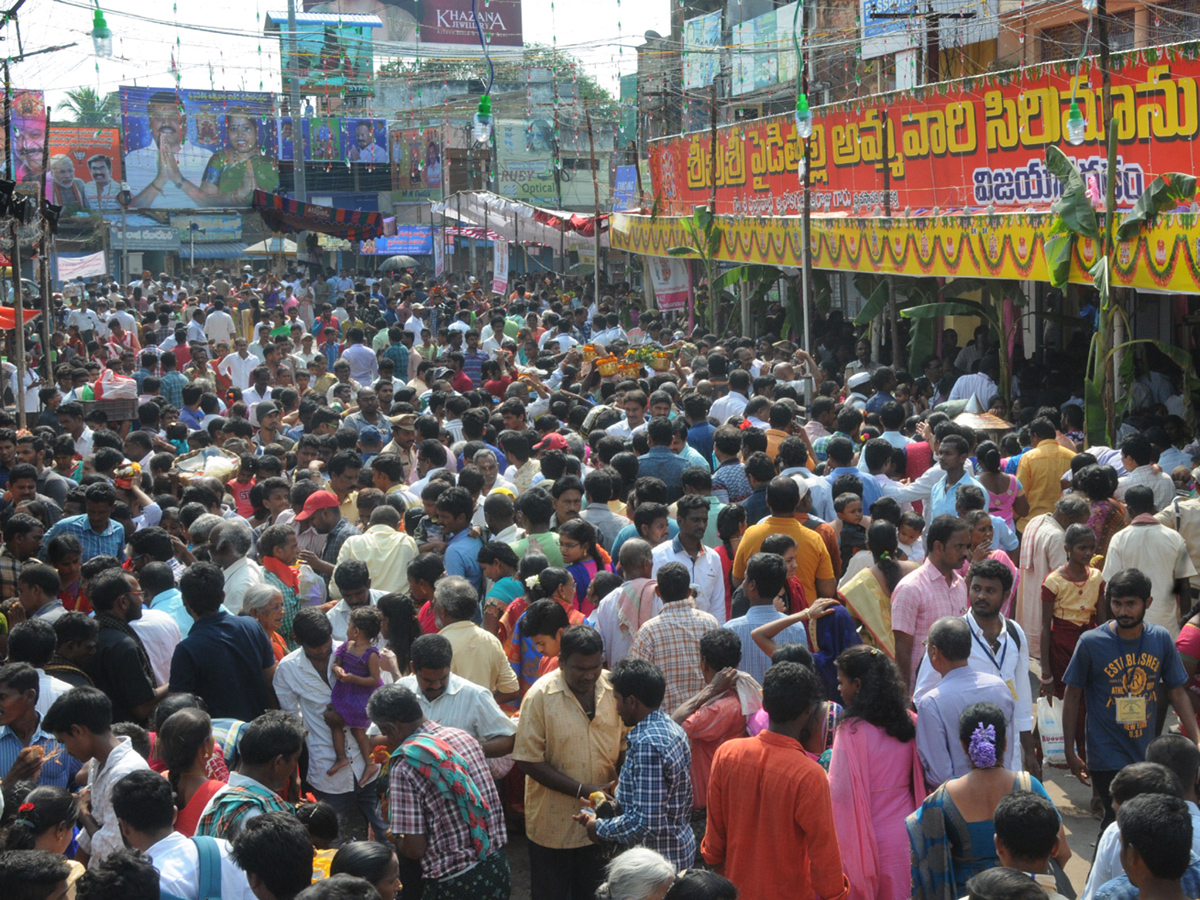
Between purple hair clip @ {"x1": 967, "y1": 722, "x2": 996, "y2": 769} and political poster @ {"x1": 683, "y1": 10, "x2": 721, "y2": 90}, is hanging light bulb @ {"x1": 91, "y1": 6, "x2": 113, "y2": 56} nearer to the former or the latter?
purple hair clip @ {"x1": 967, "y1": 722, "x2": 996, "y2": 769}

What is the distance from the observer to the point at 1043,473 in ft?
25.3

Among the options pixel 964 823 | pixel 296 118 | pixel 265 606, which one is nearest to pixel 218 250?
pixel 296 118

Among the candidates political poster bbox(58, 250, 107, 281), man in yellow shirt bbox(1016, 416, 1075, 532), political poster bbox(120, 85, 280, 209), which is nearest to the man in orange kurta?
man in yellow shirt bbox(1016, 416, 1075, 532)

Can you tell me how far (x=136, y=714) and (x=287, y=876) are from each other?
82.6 inches

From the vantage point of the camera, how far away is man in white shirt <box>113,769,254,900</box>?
3.42m

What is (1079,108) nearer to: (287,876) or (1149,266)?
(1149,266)

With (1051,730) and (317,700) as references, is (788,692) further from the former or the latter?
(1051,730)

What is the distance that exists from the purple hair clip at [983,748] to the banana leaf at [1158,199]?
23.8ft

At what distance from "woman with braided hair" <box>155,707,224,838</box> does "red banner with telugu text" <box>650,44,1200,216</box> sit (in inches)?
366

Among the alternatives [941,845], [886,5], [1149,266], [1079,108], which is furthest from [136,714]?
[886,5]

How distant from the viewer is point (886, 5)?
19.8 meters

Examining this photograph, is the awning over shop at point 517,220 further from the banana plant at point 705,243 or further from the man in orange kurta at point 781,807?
the man in orange kurta at point 781,807

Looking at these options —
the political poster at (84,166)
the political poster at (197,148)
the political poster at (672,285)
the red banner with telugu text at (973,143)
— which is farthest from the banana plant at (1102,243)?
the political poster at (84,166)

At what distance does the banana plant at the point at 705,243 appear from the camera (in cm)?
1927
